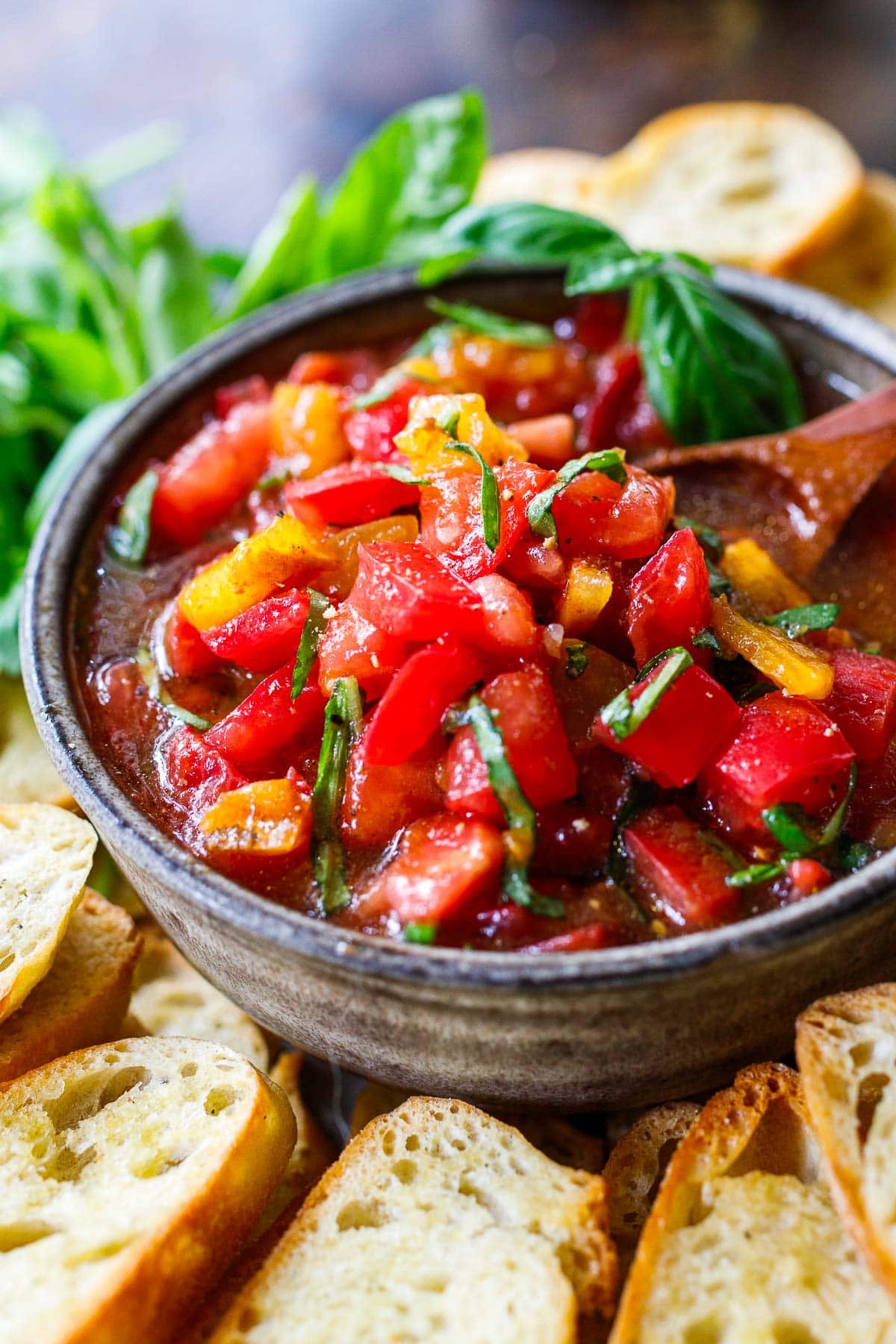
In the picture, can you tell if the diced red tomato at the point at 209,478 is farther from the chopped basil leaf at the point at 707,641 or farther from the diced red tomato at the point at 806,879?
the diced red tomato at the point at 806,879

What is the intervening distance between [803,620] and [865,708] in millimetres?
279

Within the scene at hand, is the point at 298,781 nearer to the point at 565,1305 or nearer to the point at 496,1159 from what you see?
the point at 496,1159

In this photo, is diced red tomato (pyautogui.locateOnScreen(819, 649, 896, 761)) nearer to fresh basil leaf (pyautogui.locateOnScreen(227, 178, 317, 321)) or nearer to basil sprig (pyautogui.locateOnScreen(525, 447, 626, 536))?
basil sprig (pyautogui.locateOnScreen(525, 447, 626, 536))

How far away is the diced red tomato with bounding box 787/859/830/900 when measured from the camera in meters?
2.27

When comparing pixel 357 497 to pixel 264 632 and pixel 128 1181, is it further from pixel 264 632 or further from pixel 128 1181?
pixel 128 1181

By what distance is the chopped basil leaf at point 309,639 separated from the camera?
2.54 meters

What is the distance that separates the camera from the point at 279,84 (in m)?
6.03

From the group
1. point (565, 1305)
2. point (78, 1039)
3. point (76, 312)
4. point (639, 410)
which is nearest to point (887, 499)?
point (639, 410)

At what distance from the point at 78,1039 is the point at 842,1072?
161 cm

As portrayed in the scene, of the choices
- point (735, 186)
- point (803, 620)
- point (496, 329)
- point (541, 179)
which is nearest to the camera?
point (803, 620)

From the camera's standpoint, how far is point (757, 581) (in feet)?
9.19

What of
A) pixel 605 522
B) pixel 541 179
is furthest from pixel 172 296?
pixel 605 522

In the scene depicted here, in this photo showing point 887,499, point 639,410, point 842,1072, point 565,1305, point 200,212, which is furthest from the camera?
point 200,212

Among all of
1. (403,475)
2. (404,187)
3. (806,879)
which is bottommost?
(806,879)
